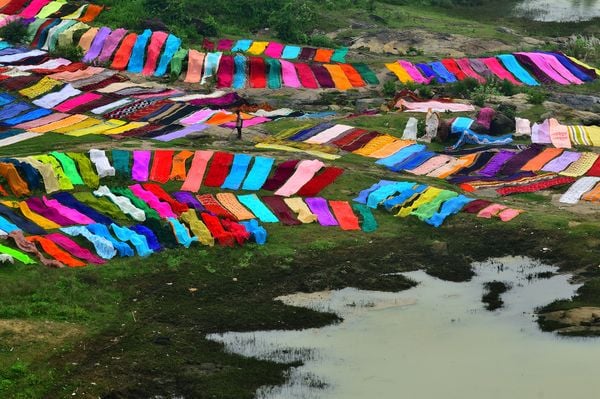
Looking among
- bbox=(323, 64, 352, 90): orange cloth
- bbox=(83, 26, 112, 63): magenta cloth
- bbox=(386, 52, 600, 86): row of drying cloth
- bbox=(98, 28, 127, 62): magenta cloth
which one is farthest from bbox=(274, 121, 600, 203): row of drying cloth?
bbox=(83, 26, 112, 63): magenta cloth

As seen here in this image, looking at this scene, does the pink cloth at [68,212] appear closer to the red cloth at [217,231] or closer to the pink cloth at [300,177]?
the red cloth at [217,231]

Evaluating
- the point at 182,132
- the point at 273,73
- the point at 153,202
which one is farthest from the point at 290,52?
the point at 153,202

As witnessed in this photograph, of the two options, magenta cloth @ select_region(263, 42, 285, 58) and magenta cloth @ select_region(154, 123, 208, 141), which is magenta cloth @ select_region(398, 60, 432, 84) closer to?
magenta cloth @ select_region(263, 42, 285, 58)

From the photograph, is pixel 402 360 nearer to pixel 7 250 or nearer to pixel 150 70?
pixel 7 250

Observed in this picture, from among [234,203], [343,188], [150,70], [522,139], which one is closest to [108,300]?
[234,203]

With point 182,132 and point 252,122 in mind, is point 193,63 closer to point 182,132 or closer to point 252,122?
point 252,122

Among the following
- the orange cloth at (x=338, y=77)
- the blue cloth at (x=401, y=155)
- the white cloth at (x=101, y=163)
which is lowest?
the orange cloth at (x=338, y=77)

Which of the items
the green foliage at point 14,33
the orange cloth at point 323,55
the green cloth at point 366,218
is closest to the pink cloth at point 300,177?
the green cloth at point 366,218

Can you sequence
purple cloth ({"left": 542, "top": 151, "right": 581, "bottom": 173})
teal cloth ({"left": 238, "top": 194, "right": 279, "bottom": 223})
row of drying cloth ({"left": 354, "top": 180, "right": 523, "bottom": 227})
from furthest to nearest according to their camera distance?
purple cloth ({"left": 542, "top": 151, "right": 581, "bottom": 173})
row of drying cloth ({"left": 354, "top": 180, "right": 523, "bottom": 227})
teal cloth ({"left": 238, "top": 194, "right": 279, "bottom": 223})
